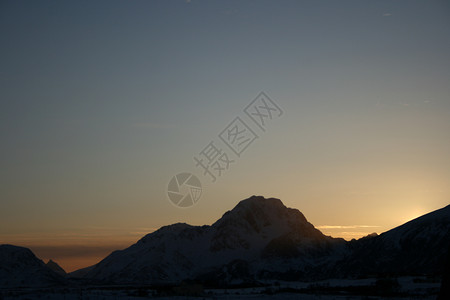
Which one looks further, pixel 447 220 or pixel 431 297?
pixel 447 220

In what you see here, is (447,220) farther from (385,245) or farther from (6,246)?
(6,246)

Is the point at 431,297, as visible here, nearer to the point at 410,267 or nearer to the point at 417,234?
the point at 410,267

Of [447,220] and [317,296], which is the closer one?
[317,296]

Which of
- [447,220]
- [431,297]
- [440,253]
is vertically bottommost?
[431,297]

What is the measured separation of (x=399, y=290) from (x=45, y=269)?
152620mm

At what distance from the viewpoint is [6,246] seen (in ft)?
623

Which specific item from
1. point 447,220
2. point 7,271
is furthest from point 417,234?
point 7,271

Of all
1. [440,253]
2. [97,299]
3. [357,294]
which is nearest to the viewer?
[97,299]

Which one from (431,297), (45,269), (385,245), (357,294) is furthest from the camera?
(385,245)

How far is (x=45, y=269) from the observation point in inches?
7170

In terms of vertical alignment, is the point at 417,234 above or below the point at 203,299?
above

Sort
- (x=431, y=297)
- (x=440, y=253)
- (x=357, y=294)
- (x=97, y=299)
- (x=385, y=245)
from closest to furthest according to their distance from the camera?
(x=431, y=297) → (x=97, y=299) → (x=357, y=294) → (x=440, y=253) → (x=385, y=245)

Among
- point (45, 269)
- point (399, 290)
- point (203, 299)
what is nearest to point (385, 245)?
point (45, 269)

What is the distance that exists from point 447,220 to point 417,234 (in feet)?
38.9
